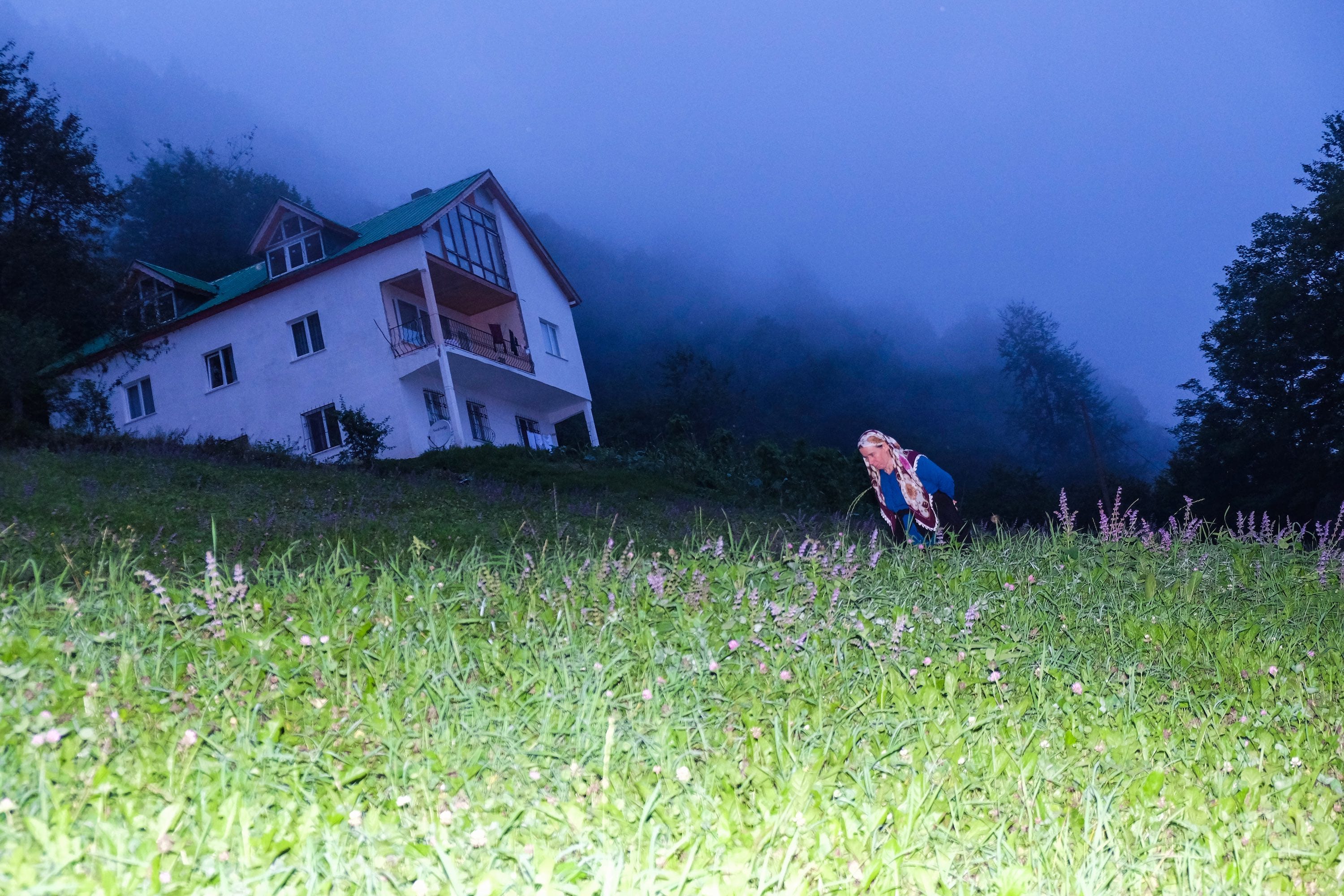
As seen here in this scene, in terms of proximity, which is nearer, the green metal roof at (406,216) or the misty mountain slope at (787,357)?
the green metal roof at (406,216)

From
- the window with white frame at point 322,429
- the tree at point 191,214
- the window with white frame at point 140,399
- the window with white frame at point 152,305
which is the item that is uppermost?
the tree at point 191,214

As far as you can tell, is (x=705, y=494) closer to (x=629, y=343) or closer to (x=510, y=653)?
(x=510, y=653)

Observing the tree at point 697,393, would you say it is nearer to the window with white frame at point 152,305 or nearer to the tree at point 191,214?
the tree at point 191,214

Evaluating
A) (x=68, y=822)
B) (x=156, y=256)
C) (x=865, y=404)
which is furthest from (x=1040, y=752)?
(x=865, y=404)

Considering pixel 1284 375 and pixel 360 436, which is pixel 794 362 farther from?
pixel 360 436

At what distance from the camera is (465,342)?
31.2 m

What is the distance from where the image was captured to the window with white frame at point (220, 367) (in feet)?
105

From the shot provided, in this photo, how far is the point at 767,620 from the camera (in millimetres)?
5680

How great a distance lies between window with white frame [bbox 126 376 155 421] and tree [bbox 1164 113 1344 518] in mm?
35014

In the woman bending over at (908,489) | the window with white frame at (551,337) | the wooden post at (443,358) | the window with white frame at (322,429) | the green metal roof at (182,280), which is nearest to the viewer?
the woman bending over at (908,489)

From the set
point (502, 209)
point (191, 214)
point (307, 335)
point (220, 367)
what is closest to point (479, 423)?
point (307, 335)

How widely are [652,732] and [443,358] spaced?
985 inches

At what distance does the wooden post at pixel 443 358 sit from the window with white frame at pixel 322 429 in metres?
3.69

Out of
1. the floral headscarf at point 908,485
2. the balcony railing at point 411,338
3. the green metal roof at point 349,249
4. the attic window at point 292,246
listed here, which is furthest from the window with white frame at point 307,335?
the floral headscarf at point 908,485
